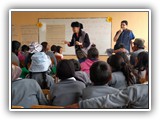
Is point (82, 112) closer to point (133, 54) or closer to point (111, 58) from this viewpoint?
point (111, 58)

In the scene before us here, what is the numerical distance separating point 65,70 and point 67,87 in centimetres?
11

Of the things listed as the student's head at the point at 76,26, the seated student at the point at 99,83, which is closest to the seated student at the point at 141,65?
the seated student at the point at 99,83

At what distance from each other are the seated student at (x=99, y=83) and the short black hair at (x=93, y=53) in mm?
100

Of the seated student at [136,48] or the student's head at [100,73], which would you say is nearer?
the student's head at [100,73]

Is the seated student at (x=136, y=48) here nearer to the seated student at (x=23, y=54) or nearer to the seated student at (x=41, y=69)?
the seated student at (x=41, y=69)

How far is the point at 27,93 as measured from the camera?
164 centimetres

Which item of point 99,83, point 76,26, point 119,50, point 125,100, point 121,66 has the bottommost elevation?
point 125,100

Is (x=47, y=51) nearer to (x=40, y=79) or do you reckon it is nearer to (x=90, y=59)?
(x=40, y=79)

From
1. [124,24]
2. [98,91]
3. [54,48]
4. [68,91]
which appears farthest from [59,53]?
[124,24]

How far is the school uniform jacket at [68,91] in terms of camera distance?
5.32 feet

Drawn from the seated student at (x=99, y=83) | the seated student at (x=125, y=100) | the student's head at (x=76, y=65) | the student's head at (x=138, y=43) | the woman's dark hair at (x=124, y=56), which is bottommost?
the seated student at (x=125, y=100)
